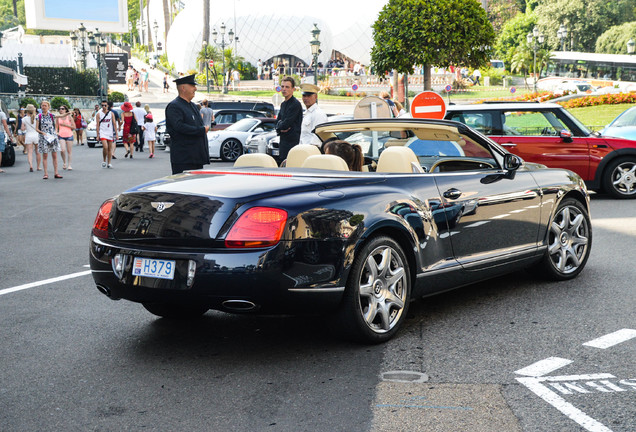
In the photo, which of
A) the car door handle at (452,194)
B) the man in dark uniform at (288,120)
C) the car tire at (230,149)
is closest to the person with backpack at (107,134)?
the car tire at (230,149)

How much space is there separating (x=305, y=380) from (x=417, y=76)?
87764 millimetres

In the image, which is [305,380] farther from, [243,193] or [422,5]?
[422,5]

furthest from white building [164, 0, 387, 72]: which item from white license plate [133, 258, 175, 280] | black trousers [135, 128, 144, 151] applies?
white license plate [133, 258, 175, 280]

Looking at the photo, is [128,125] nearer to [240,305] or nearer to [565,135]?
[565,135]

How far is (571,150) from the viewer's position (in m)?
13.0

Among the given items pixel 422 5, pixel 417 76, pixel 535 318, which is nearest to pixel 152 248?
pixel 535 318

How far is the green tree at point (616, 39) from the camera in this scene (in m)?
88.1

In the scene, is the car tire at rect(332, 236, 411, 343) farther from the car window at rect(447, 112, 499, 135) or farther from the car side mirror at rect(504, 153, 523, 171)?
the car window at rect(447, 112, 499, 135)

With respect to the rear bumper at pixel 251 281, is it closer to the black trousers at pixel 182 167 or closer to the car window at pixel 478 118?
the black trousers at pixel 182 167

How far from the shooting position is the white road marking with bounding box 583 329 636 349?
489 cm

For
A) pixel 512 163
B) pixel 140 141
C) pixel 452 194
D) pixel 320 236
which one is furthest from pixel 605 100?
pixel 320 236

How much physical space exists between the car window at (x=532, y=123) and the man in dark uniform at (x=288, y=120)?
364 centimetres

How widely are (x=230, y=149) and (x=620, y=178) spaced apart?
13660 millimetres

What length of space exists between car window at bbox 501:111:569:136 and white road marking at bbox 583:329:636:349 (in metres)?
8.13
